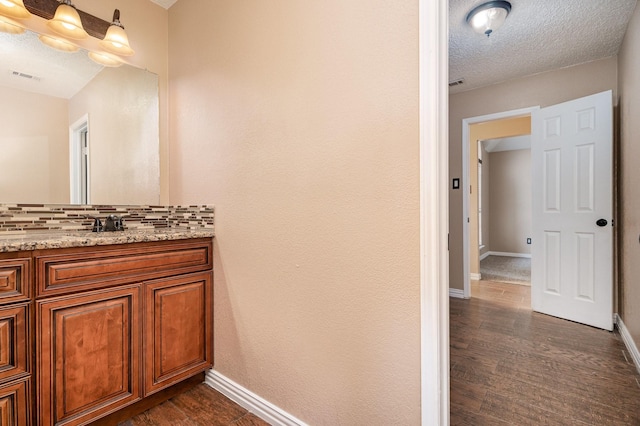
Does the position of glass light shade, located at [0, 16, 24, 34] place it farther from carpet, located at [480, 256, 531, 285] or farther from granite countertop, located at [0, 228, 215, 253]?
carpet, located at [480, 256, 531, 285]

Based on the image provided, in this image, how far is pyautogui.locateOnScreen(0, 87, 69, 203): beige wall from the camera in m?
1.54

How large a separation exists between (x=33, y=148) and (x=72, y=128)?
220 millimetres

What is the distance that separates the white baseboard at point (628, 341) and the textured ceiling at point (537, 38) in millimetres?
2337

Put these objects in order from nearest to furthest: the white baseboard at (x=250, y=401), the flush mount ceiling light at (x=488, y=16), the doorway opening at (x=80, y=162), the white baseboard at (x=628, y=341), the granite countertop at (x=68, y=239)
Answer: the granite countertop at (x=68, y=239), the white baseboard at (x=250, y=401), the doorway opening at (x=80, y=162), the white baseboard at (x=628, y=341), the flush mount ceiling light at (x=488, y=16)

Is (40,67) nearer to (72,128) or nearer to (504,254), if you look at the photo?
(72,128)

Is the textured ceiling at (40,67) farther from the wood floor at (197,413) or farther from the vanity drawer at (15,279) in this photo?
the wood floor at (197,413)

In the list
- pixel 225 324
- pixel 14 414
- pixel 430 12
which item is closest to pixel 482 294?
pixel 225 324

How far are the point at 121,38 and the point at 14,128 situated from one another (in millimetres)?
797

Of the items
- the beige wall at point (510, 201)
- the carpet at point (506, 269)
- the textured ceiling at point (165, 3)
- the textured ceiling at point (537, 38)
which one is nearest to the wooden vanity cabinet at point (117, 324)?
the textured ceiling at point (165, 3)

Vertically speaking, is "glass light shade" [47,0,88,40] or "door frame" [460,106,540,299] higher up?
"glass light shade" [47,0,88,40]

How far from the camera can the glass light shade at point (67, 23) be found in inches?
64.1

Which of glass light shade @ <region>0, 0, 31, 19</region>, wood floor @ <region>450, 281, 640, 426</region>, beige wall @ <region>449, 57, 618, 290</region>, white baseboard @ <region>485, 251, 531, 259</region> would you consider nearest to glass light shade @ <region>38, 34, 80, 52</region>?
glass light shade @ <region>0, 0, 31, 19</region>

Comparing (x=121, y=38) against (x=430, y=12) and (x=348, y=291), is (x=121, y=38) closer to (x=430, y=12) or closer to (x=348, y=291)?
(x=430, y=12)

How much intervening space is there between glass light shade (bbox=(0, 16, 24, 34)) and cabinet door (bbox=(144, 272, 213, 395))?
1.49 metres
